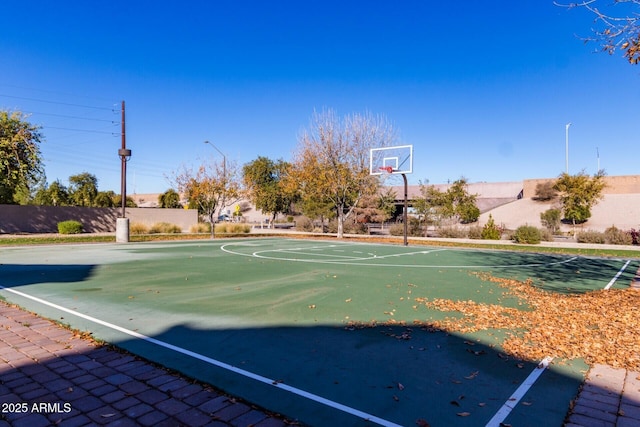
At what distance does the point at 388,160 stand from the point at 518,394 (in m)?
23.9

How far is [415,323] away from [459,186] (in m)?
32.7

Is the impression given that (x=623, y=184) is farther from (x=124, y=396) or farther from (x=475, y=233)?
(x=124, y=396)

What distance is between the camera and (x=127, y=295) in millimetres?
7609

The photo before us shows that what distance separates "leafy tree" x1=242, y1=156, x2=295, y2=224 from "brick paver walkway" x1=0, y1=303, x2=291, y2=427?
37.9 m

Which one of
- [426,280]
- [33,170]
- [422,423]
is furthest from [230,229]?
[422,423]

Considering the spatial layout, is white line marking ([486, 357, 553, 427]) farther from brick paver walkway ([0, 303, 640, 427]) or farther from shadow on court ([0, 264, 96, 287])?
shadow on court ([0, 264, 96, 287])

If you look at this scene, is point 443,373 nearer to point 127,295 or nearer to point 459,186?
point 127,295

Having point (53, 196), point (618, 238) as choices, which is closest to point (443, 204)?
point (618, 238)

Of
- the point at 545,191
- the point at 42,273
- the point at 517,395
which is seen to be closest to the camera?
the point at 517,395

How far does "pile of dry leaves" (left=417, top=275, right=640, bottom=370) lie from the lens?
462 centimetres

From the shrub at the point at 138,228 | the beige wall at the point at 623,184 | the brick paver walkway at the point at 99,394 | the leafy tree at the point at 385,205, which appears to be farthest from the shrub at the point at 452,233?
the brick paver walkway at the point at 99,394

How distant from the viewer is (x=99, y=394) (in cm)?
342

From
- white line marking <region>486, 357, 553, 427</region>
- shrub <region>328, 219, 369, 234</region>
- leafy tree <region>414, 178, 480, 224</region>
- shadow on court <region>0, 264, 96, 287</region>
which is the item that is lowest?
white line marking <region>486, 357, 553, 427</region>

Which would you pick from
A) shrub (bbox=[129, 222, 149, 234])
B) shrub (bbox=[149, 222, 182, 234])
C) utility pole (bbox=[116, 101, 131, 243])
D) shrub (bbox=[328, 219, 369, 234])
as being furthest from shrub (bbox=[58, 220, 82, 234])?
shrub (bbox=[328, 219, 369, 234])
